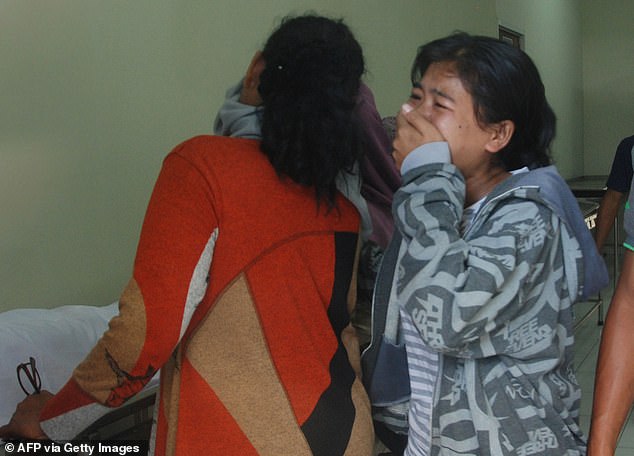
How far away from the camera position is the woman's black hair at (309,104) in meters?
1.30

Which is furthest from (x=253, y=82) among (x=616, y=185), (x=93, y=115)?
(x=616, y=185)

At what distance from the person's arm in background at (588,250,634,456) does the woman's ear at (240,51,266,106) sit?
0.70 metres

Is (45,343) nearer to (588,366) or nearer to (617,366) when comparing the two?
(617,366)

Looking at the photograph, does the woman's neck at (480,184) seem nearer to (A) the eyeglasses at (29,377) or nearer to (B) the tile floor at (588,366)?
(A) the eyeglasses at (29,377)

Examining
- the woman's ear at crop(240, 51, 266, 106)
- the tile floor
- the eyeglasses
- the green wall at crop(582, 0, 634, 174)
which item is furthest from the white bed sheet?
the green wall at crop(582, 0, 634, 174)

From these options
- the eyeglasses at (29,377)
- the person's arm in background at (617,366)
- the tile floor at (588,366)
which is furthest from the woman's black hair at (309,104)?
the tile floor at (588,366)

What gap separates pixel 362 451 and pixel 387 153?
0.56 meters

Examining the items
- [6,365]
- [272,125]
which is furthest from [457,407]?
[6,365]

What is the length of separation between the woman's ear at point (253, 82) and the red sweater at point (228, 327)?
11 centimetres

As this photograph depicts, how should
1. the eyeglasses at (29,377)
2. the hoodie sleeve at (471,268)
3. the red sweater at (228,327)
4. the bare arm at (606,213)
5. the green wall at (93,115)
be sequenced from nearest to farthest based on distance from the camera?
the hoodie sleeve at (471,268), the red sweater at (228,327), the eyeglasses at (29,377), the green wall at (93,115), the bare arm at (606,213)

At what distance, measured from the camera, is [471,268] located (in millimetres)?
1138

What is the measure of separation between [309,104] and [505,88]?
0.31m

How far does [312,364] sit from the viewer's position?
1.34m

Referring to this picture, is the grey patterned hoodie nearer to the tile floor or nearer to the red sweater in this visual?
the red sweater
